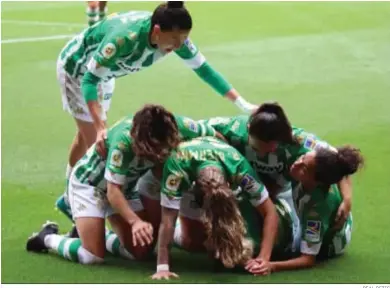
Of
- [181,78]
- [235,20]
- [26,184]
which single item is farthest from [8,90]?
[235,20]

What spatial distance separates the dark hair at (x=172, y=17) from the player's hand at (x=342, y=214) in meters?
1.15

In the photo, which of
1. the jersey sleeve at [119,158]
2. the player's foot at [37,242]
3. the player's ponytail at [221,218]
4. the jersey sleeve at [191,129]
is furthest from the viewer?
the player's foot at [37,242]

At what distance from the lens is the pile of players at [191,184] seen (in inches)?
170

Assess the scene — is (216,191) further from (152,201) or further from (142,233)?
(152,201)

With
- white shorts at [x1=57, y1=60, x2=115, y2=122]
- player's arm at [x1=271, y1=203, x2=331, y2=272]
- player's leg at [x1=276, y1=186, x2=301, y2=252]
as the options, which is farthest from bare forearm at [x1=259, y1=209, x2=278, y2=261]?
white shorts at [x1=57, y1=60, x2=115, y2=122]

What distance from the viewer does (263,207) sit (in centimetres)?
443

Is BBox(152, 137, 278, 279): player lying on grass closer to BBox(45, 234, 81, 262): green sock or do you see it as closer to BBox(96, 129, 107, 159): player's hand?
BBox(96, 129, 107, 159): player's hand

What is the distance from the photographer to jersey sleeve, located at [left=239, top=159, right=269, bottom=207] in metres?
4.35

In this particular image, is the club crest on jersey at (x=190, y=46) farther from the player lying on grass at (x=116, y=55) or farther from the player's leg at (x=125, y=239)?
the player's leg at (x=125, y=239)

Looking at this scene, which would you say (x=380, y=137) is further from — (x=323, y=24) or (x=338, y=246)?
(x=323, y=24)

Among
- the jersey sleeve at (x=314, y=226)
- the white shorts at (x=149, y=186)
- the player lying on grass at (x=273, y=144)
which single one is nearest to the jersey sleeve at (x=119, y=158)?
the white shorts at (x=149, y=186)

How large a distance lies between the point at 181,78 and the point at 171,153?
209 inches

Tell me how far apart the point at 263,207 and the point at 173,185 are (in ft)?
1.47

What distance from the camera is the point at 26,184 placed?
610 centimetres
